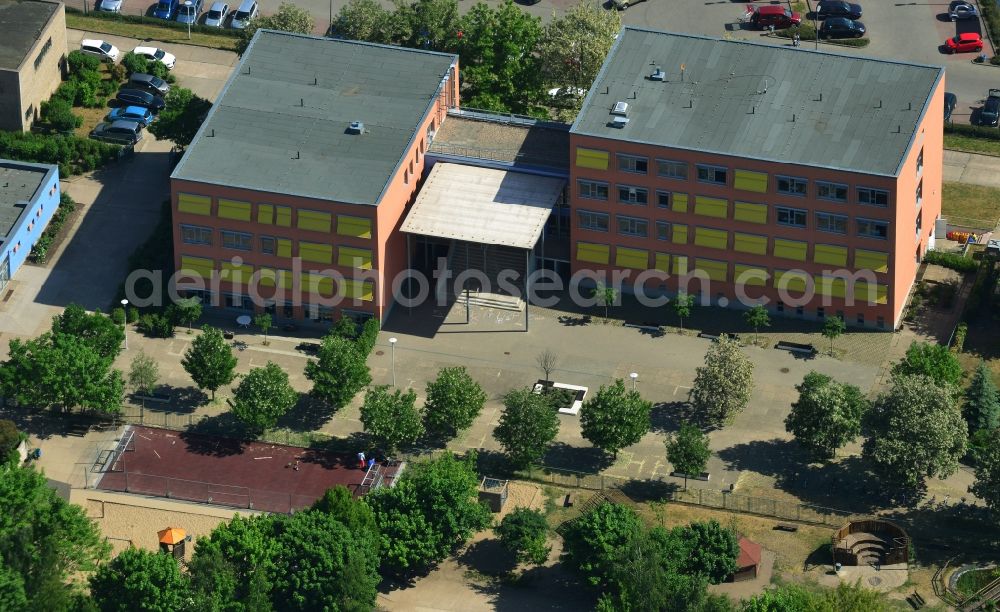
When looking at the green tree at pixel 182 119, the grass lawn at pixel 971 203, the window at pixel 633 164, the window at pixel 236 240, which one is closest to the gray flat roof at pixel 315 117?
the window at pixel 236 240

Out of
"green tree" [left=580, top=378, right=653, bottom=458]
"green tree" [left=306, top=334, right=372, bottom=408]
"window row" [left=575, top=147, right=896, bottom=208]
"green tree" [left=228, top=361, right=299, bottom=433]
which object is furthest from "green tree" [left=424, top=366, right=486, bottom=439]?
"window row" [left=575, top=147, right=896, bottom=208]

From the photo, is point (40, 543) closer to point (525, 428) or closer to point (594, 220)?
point (525, 428)

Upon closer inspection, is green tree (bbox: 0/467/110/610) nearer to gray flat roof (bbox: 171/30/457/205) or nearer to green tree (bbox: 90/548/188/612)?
green tree (bbox: 90/548/188/612)

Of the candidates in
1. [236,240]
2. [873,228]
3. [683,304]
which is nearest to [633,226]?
[683,304]

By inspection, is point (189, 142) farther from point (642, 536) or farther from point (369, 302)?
point (642, 536)

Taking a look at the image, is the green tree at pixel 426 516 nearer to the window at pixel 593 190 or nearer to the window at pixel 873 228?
the window at pixel 593 190

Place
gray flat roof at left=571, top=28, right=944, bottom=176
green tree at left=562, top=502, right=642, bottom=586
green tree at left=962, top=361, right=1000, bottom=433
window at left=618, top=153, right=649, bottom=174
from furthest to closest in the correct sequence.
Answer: window at left=618, top=153, right=649, bottom=174 < gray flat roof at left=571, top=28, right=944, bottom=176 < green tree at left=962, top=361, right=1000, bottom=433 < green tree at left=562, top=502, right=642, bottom=586

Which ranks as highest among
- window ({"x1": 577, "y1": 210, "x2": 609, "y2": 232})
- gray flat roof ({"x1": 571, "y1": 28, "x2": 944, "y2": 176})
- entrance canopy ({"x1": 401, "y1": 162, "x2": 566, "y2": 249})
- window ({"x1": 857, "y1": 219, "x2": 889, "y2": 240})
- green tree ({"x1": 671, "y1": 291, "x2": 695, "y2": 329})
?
gray flat roof ({"x1": 571, "y1": 28, "x2": 944, "y2": 176})
